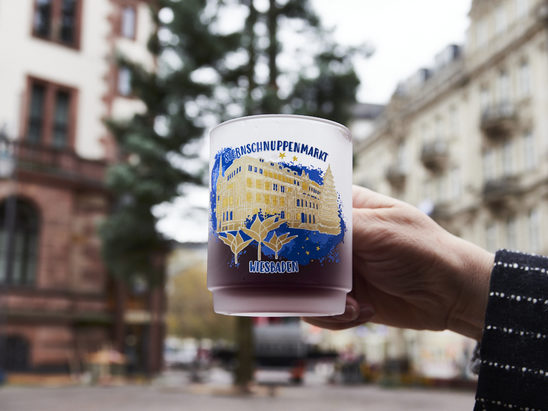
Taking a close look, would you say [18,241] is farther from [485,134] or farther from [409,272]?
[409,272]

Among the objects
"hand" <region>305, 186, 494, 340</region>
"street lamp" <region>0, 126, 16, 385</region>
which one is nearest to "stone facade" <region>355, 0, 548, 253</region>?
"street lamp" <region>0, 126, 16, 385</region>

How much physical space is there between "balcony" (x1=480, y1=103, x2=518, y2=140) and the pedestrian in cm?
2959

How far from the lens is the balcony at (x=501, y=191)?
2972cm

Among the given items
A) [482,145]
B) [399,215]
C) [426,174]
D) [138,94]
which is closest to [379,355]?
[426,174]

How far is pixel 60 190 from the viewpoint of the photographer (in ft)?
82.6

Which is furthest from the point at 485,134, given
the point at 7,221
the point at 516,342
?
the point at 516,342

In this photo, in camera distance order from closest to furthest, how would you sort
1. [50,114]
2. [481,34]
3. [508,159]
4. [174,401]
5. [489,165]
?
1. [174,401]
2. [50,114]
3. [508,159]
4. [489,165]
5. [481,34]

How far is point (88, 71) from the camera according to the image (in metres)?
27.4

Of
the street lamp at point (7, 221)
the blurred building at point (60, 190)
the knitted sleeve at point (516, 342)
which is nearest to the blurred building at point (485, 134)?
the blurred building at point (60, 190)

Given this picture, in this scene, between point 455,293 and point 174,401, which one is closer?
point 455,293

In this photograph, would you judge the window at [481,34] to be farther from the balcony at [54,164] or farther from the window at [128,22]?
the balcony at [54,164]

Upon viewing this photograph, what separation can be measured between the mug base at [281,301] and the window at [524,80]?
30096mm

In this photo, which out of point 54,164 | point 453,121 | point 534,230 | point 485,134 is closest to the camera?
point 54,164

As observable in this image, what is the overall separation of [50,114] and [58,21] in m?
3.76
